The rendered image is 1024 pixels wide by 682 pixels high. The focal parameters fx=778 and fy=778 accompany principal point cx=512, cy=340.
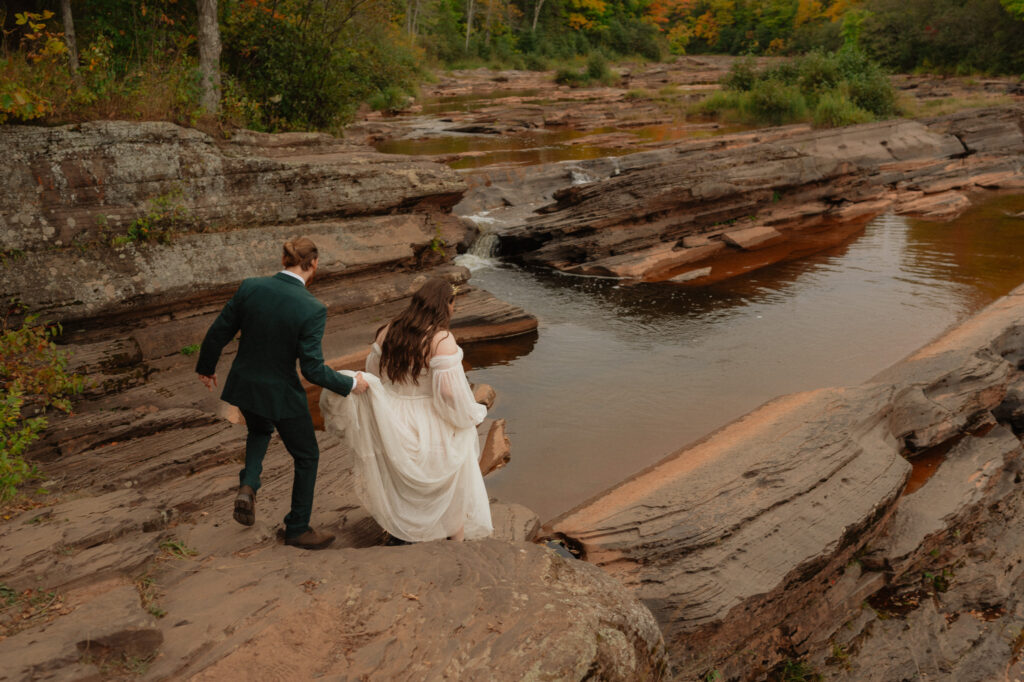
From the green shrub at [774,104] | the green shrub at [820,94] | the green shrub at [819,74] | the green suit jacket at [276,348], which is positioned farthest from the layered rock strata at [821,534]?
the green shrub at [819,74]

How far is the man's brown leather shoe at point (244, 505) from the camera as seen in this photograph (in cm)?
455

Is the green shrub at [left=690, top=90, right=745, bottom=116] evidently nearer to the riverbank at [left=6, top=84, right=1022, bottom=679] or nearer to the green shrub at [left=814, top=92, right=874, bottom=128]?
the green shrub at [left=814, top=92, right=874, bottom=128]

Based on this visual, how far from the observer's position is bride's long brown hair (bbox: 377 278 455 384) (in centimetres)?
449

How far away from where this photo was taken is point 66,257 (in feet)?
25.0

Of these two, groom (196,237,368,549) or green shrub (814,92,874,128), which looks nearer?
groom (196,237,368,549)

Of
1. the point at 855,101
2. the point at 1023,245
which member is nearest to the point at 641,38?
the point at 855,101

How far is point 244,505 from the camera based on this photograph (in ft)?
14.9

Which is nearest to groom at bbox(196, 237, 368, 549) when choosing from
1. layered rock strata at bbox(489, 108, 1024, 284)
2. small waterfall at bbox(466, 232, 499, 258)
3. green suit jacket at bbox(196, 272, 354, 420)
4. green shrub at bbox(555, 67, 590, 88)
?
green suit jacket at bbox(196, 272, 354, 420)

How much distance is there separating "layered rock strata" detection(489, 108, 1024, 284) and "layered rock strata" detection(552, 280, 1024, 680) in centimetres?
683

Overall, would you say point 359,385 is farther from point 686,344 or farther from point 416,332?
point 686,344

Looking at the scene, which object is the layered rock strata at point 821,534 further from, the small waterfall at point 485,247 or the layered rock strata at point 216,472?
the small waterfall at point 485,247

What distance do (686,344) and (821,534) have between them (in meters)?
5.45

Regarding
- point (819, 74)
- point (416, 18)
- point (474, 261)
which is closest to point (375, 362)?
point (474, 261)

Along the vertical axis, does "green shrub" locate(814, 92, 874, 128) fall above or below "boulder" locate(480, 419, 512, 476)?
above
